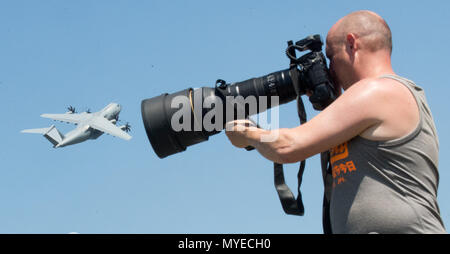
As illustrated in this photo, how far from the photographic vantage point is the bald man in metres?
3.24

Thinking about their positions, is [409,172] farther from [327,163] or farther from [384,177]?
[327,163]

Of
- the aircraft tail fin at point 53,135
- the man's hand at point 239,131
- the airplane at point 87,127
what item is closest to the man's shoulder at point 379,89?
the man's hand at point 239,131

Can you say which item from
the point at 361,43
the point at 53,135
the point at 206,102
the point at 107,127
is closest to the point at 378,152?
the point at 361,43

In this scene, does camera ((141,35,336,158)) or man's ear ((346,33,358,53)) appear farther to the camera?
camera ((141,35,336,158))

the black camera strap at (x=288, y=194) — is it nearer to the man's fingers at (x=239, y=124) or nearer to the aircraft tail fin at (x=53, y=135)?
the man's fingers at (x=239, y=124)

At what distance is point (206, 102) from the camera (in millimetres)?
4277

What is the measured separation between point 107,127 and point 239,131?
1699 inches

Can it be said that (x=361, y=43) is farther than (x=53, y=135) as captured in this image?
No

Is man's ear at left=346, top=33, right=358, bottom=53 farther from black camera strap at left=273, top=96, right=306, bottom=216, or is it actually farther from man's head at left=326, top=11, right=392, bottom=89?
black camera strap at left=273, top=96, right=306, bottom=216

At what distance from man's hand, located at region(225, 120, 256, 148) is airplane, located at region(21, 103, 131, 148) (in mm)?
41268

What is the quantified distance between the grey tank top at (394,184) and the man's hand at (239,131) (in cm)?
73

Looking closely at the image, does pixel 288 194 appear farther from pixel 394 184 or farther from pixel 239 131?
pixel 394 184

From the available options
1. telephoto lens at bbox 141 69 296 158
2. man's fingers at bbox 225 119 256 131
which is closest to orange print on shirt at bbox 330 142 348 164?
man's fingers at bbox 225 119 256 131
